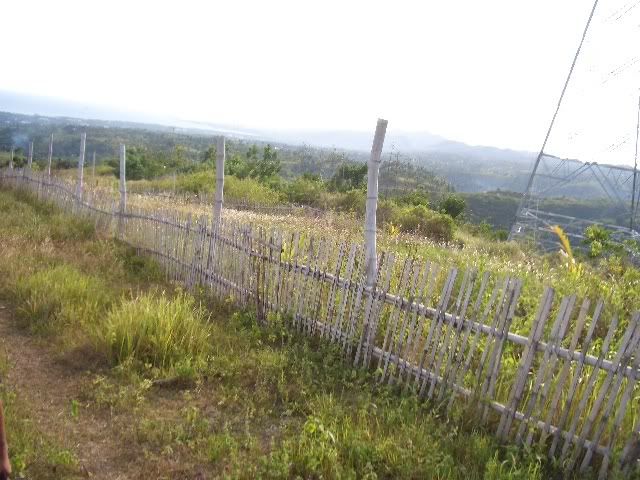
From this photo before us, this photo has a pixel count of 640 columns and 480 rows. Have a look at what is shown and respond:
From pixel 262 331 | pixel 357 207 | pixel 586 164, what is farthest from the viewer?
pixel 357 207

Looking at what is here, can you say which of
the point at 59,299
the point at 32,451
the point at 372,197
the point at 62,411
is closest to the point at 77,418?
the point at 62,411

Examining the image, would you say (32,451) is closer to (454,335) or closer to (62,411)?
(62,411)

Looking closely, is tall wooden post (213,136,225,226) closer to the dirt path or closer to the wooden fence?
the wooden fence

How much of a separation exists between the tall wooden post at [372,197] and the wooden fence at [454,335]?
81 mm

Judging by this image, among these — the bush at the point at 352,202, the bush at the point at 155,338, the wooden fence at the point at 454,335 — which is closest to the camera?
the wooden fence at the point at 454,335

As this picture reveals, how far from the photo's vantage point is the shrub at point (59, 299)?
17.0ft

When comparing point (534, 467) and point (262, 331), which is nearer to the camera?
point (534, 467)

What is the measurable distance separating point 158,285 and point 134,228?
2269 mm

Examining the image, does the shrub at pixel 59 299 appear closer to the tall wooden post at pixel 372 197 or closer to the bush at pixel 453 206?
the tall wooden post at pixel 372 197

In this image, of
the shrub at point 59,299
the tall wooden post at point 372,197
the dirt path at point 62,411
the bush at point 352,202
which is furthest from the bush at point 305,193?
the dirt path at point 62,411

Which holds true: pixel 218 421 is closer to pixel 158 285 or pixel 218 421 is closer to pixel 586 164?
pixel 158 285

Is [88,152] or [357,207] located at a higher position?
[357,207]

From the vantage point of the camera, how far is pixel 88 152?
3278 inches

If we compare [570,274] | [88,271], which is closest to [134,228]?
[88,271]
